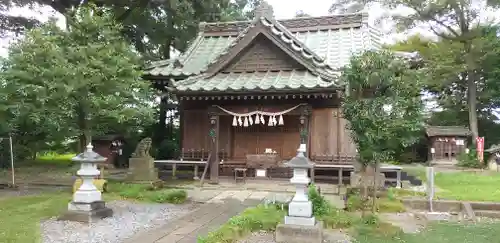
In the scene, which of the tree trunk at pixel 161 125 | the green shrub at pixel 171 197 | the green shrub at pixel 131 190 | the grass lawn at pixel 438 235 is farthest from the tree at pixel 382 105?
the tree trunk at pixel 161 125

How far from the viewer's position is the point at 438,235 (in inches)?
282

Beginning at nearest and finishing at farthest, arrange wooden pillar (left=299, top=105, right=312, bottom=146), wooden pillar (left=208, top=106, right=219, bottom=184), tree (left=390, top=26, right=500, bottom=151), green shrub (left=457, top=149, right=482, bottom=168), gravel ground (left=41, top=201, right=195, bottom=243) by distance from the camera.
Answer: gravel ground (left=41, top=201, right=195, bottom=243), wooden pillar (left=299, top=105, right=312, bottom=146), wooden pillar (left=208, top=106, right=219, bottom=184), green shrub (left=457, top=149, right=482, bottom=168), tree (left=390, top=26, right=500, bottom=151)

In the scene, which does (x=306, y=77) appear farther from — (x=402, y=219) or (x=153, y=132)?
(x=153, y=132)

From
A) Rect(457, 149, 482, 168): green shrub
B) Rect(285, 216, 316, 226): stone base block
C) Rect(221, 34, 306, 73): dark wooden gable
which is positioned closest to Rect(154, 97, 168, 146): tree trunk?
Rect(221, 34, 306, 73): dark wooden gable

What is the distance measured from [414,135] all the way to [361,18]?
33.6ft

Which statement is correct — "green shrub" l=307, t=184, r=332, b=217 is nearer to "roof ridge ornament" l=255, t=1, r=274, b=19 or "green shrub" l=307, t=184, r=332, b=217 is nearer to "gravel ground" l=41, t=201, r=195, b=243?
"gravel ground" l=41, t=201, r=195, b=243

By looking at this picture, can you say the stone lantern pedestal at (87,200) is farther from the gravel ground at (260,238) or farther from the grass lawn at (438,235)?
the grass lawn at (438,235)

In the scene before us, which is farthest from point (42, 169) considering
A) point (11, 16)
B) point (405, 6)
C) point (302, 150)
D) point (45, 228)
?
point (405, 6)

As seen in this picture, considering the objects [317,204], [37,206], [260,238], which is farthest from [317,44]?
[37,206]

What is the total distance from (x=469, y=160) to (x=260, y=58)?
18.0 m

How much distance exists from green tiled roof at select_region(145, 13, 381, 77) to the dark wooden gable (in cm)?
69

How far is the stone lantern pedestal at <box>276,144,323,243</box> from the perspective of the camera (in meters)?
6.36

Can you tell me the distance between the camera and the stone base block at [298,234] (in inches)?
249

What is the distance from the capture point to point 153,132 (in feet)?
83.1
